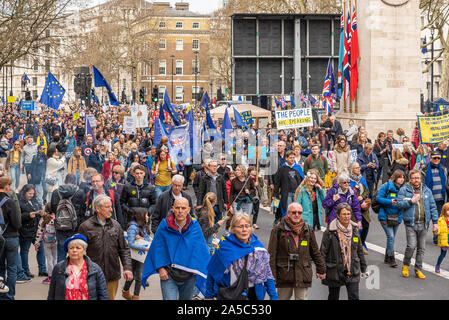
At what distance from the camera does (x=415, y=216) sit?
9.64 metres

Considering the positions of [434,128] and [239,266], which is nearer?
[239,266]

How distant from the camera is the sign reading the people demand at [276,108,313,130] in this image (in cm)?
1822

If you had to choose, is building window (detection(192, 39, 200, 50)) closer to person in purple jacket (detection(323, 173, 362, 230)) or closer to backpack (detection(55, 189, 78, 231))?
person in purple jacket (detection(323, 173, 362, 230))

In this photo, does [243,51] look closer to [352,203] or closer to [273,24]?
[273,24]

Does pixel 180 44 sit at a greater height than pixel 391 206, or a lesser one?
greater

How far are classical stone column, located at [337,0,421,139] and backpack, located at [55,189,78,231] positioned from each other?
1659cm

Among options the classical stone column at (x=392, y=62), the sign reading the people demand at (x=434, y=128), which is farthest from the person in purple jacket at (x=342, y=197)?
the classical stone column at (x=392, y=62)

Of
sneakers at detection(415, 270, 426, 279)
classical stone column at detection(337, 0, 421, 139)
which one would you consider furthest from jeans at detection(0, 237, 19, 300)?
classical stone column at detection(337, 0, 421, 139)

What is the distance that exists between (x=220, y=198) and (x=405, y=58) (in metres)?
14.2

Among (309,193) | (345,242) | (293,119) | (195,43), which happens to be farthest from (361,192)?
(195,43)

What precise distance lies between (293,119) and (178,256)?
483 inches

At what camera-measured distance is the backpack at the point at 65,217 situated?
858cm

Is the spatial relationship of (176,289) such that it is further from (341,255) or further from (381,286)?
(381,286)

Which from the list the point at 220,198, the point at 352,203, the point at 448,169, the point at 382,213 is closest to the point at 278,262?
the point at 352,203
